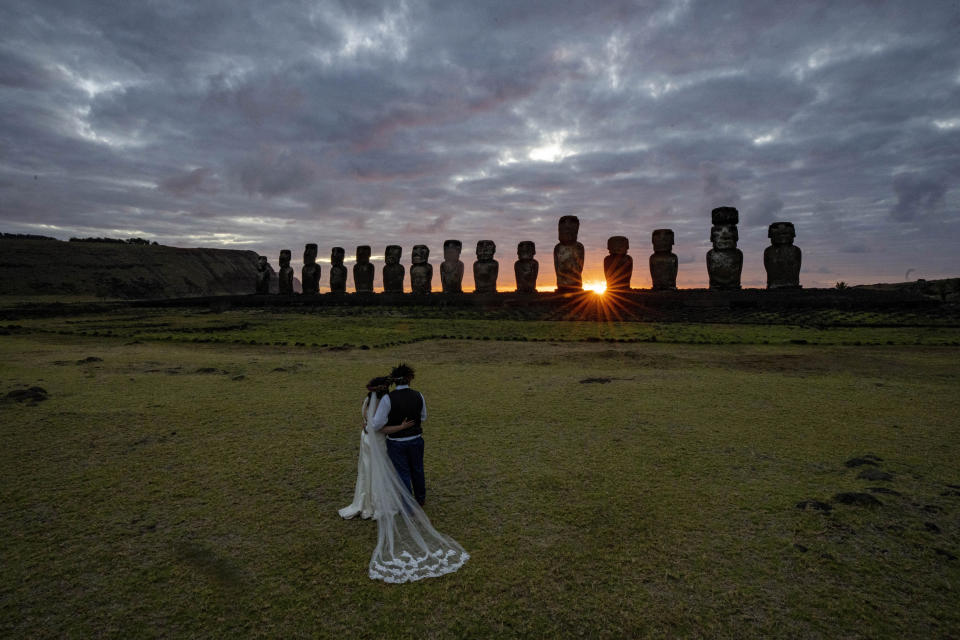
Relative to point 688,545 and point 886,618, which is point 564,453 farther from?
point 886,618

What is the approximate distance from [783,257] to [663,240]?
493 centimetres

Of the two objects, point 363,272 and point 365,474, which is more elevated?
point 363,272

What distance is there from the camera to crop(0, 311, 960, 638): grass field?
2.91m

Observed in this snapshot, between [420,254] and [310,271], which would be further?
[310,271]

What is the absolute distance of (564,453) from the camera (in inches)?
217

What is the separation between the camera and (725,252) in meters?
22.0

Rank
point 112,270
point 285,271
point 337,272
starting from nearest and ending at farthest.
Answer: point 337,272
point 285,271
point 112,270

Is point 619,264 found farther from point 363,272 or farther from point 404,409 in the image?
point 404,409

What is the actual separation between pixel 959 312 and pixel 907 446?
1656 centimetres

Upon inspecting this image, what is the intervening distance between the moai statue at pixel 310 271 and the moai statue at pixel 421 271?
973cm

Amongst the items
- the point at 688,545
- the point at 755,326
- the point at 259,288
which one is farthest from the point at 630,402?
→ the point at 259,288

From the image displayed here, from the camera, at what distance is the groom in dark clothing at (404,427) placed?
4141 mm

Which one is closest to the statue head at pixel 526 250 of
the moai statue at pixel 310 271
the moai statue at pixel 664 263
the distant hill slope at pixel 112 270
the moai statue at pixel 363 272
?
the moai statue at pixel 664 263

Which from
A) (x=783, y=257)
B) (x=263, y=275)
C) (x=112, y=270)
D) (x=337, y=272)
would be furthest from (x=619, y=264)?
(x=112, y=270)
